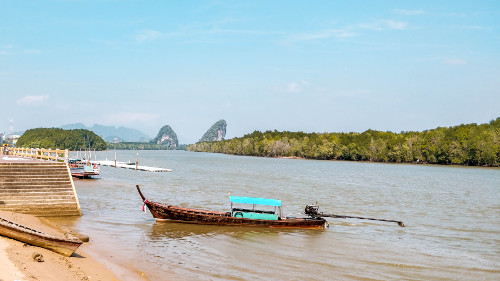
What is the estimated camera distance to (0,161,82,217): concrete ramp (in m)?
20.2

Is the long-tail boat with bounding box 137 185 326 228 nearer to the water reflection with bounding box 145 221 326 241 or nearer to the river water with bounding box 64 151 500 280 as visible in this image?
the water reflection with bounding box 145 221 326 241

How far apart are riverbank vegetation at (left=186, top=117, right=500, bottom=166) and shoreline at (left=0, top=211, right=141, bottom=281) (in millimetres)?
105526

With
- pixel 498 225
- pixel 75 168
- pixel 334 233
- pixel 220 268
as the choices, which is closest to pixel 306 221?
pixel 334 233

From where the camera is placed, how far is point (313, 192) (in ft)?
143

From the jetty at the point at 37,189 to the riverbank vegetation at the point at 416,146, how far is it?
102m

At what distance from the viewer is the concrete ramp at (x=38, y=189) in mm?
20156

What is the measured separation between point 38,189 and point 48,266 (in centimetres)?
1091

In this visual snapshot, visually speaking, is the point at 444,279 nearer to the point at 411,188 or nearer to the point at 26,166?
the point at 26,166

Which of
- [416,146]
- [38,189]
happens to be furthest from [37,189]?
[416,146]

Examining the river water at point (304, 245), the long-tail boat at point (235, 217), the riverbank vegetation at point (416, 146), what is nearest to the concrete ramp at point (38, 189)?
the river water at point (304, 245)

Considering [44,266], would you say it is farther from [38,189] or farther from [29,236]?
A: [38,189]

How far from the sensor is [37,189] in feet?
69.5

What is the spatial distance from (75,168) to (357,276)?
4171cm

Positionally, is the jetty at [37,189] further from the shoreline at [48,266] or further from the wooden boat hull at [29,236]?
the wooden boat hull at [29,236]
